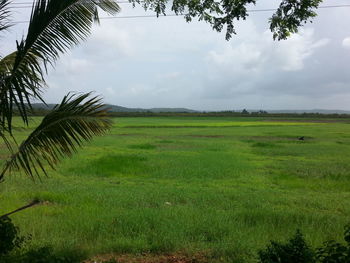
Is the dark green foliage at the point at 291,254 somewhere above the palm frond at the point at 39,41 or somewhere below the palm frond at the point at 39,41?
below

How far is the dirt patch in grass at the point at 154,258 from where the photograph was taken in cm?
519

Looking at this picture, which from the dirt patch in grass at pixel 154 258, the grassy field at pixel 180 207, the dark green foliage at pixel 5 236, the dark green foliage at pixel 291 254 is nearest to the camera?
the dark green foliage at pixel 291 254

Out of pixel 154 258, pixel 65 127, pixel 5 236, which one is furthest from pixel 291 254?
pixel 5 236

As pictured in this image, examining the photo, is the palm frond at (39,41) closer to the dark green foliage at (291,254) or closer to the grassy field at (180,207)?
the grassy field at (180,207)

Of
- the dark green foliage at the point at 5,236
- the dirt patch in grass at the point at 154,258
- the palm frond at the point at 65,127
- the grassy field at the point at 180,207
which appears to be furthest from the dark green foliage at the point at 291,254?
the dark green foliage at the point at 5,236

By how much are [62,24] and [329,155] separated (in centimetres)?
1968

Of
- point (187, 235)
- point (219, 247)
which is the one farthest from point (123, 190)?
point (219, 247)

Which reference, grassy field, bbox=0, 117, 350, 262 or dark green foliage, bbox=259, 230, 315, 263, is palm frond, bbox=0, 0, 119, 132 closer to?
grassy field, bbox=0, 117, 350, 262

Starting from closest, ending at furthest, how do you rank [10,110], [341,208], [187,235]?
[10,110] < [187,235] < [341,208]

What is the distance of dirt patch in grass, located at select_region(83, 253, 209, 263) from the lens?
5188 mm

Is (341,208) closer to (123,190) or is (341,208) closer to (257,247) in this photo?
(257,247)

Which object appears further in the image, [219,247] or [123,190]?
[123,190]

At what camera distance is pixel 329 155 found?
20.7 m

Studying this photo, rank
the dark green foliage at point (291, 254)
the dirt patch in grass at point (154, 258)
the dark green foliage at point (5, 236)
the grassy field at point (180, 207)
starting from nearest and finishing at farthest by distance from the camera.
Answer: the dark green foliage at point (291, 254) → the dark green foliage at point (5, 236) → the dirt patch in grass at point (154, 258) → the grassy field at point (180, 207)
